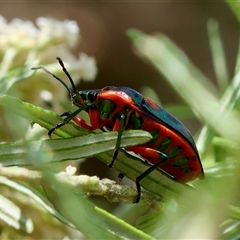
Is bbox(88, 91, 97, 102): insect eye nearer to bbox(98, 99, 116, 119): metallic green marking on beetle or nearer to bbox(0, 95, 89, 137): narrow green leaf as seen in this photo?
bbox(98, 99, 116, 119): metallic green marking on beetle

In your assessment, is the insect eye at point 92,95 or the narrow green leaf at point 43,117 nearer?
the narrow green leaf at point 43,117

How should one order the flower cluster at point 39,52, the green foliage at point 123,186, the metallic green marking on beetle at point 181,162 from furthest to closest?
1. the flower cluster at point 39,52
2. the metallic green marking on beetle at point 181,162
3. the green foliage at point 123,186

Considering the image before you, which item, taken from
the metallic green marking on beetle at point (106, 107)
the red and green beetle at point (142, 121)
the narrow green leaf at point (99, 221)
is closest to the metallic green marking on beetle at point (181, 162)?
the red and green beetle at point (142, 121)

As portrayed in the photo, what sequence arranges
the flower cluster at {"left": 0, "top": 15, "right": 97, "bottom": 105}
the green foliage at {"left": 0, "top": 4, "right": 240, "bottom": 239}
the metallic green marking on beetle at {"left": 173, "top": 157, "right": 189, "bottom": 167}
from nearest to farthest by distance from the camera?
the green foliage at {"left": 0, "top": 4, "right": 240, "bottom": 239} → the metallic green marking on beetle at {"left": 173, "top": 157, "right": 189, "bottom": 167} → the flower cluster at {"left": 0, "top": 15, "right": 97, "bottom": 105}

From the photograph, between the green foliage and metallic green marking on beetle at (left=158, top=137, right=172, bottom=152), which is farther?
metallic green marking on beetle at (left=158, top=137, right=172, bottom=152)

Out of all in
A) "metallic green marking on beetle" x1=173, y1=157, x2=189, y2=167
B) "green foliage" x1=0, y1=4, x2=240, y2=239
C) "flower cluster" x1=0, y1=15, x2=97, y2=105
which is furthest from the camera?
"flower cluster" x1=0, y1=15, x2=97, y2=105

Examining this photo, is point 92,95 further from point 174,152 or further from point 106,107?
point 174,152

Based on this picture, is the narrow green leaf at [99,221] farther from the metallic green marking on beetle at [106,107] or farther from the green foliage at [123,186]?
the metallic green marking on beetle at [106,107]

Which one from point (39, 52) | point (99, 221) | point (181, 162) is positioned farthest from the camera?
point (39, 52)

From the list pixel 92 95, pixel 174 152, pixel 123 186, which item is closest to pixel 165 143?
pixel 174 152

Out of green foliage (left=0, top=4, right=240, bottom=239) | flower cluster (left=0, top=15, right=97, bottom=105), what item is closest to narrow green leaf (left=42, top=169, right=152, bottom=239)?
green foliage (left=0, top=4, right=240, bottom=239)

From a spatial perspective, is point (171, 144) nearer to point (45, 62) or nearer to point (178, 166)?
point (178, 166)
